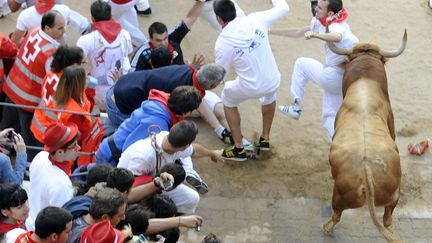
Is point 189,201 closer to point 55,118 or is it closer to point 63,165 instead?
point 63,165

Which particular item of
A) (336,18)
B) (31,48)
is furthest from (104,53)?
(336,18)

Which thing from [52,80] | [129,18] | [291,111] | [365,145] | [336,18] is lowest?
[291,111]

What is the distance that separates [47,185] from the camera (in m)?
5.22

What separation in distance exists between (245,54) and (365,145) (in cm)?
166

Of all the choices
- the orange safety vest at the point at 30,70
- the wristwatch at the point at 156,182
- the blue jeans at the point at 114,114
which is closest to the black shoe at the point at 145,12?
the orange safety vest at the point at 30,70

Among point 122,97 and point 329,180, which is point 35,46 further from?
point 329,180

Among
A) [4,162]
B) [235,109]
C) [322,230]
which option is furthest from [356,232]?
[4,162]

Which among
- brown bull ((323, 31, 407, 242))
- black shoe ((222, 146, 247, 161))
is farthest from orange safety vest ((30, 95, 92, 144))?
brown bull ((323, 31, 407, 242))

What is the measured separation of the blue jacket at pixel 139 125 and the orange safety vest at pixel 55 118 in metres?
0.41

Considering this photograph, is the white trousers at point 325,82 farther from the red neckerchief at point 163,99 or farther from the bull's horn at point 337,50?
the red neckerchief at point 163,99

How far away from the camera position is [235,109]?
778 cm

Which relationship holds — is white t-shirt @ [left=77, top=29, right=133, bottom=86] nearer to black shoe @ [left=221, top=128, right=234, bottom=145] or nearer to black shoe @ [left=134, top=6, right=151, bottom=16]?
black shoe @ [left=221, top=128, right=234, bottom=145]

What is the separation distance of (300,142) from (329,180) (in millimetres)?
723

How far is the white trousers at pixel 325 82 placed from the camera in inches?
304
